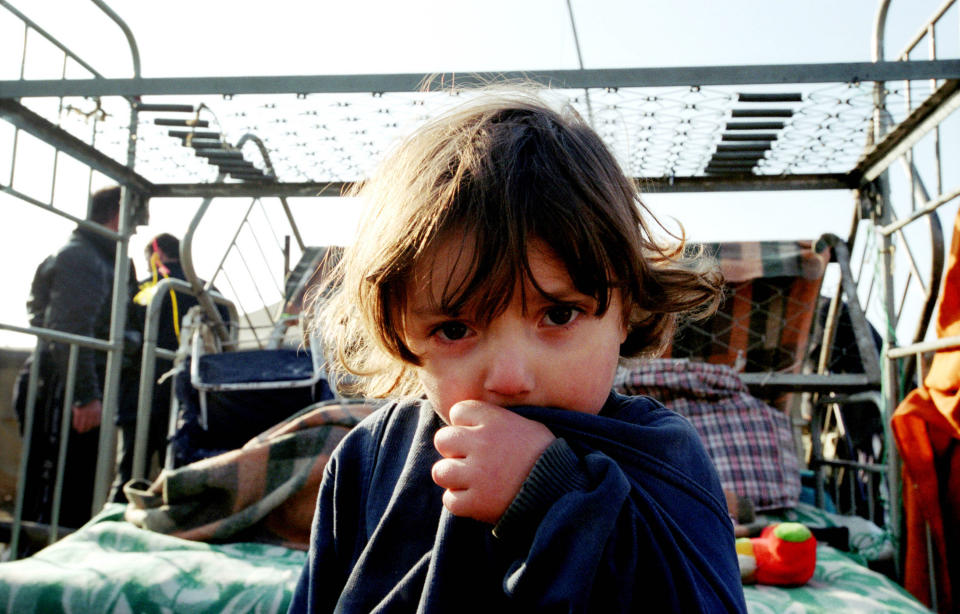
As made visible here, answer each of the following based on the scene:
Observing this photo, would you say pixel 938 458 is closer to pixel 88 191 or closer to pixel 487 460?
pixel 487 460

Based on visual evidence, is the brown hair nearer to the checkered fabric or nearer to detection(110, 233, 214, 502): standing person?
the checkered fabric

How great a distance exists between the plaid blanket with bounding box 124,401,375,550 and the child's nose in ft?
4.25

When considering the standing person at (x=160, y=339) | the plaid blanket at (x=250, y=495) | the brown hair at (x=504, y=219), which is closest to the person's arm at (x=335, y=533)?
the brown hair at (x=504, y=219)

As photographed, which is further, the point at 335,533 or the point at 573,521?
the point at 335,533

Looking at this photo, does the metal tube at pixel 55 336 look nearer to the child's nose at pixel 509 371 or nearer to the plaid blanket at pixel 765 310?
the child's nose at pixel 509 371

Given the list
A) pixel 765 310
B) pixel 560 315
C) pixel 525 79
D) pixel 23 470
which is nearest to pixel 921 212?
pixel 765 310

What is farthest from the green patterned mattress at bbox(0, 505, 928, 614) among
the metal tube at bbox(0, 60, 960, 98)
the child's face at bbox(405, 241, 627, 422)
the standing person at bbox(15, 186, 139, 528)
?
the standing person at bbox(15, 186, 139, 528)

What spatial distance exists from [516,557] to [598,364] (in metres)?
0.19

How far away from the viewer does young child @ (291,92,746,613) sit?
0.57 metres

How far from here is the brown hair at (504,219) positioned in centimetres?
64

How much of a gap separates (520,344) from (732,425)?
1797mm

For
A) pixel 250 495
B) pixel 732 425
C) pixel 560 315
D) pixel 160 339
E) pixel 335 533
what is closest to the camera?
pixel 560 315

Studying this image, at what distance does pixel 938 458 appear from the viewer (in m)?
1.75

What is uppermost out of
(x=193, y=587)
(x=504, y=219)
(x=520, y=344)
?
(x=504, y=219)
